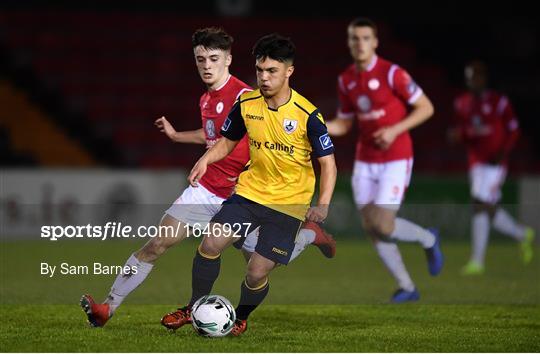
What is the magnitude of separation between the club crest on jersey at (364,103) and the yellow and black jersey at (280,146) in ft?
7.39

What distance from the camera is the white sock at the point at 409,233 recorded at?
8906 mm

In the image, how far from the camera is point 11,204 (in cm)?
1397

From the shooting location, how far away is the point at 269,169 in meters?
6.68

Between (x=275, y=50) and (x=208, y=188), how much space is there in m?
1.16

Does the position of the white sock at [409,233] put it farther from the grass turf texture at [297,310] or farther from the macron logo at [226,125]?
the macron logo at [226,125]

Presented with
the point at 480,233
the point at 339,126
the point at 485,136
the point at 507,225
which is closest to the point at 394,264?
the point at 339,126

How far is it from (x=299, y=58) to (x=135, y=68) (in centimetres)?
286

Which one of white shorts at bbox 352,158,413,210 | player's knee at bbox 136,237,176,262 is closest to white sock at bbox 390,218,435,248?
white shorts at bbox 352,158,413,210

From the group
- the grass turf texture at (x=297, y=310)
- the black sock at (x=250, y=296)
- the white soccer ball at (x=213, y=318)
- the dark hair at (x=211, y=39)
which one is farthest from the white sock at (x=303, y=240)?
the dark hair at (x=211, y=39)

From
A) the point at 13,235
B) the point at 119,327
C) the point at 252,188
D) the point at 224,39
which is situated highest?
the point at 224,39

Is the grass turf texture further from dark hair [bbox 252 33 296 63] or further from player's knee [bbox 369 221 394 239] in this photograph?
dark hair [bbox 252 33 296 63]

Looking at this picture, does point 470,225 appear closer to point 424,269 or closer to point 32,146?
point 424,269

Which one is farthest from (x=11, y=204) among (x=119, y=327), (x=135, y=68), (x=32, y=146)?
(x=119, y=327)

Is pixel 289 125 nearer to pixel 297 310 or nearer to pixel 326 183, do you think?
pixel 326 183
